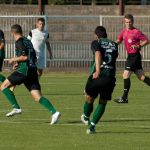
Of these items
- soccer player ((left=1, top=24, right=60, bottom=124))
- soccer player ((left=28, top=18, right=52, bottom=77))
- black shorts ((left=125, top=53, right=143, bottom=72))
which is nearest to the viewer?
soccer player ((left=1, top=24, right=60, bottom=124))

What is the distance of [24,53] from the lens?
15.9 metres

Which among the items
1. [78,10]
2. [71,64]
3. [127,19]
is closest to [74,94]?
[127,19]

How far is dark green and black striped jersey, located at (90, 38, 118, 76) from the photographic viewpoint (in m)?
14.3

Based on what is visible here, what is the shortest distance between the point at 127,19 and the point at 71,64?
15.7m

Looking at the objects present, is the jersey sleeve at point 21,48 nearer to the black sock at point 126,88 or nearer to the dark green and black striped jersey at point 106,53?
the dark green and black striped jersey at point 106,53

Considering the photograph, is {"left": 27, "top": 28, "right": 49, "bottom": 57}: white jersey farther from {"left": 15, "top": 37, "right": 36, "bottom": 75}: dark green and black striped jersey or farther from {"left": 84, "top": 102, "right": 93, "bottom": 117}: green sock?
{"left": 84, "top": 102, "right": 93, "bottom": 117}: green sock

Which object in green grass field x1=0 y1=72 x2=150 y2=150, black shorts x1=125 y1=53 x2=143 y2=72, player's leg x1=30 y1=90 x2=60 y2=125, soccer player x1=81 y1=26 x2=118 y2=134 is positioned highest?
soccer player x1=81 y1=26 x2=118 y2=134

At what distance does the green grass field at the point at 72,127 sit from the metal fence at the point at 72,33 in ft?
40.1

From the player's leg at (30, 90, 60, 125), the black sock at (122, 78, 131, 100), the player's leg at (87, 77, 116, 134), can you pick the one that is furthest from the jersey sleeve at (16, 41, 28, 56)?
the black sock at (122, 78, 131, 100)

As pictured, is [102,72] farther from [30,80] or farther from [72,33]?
[72,33]

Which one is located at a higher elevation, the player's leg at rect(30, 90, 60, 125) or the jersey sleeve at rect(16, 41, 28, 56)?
the jersey sleeve at rect(16, 41, 28, 56)

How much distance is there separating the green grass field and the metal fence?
12216 millimetres

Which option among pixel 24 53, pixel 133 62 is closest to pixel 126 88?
pixel 133 62

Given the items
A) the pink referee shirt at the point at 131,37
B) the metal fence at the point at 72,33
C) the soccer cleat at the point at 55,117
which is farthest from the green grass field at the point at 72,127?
the metal fence at the point at 72,33
